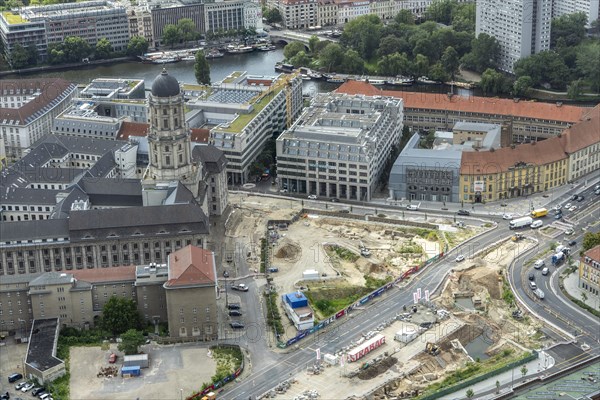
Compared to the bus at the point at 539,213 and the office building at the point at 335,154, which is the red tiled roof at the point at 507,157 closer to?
the bus at the point at 539,213

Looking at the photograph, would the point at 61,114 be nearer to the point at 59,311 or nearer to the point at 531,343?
the point at 59,311

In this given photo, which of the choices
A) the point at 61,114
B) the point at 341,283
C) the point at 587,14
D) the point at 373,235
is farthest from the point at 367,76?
the point at 341,283

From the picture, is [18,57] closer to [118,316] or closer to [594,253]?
[118,316]

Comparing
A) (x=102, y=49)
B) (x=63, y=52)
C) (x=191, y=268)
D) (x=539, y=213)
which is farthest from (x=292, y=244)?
(x=63, y=52)

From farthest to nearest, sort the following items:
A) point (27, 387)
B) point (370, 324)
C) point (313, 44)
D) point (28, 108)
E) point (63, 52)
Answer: point (313, 44) < point (63, 52) < point (28, 108) < point (370, 324) < point (27, 387)

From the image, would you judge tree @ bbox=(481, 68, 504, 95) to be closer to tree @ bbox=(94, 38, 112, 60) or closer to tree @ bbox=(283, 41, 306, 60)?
tree @ bbox=(283, 41, 306, 60)
